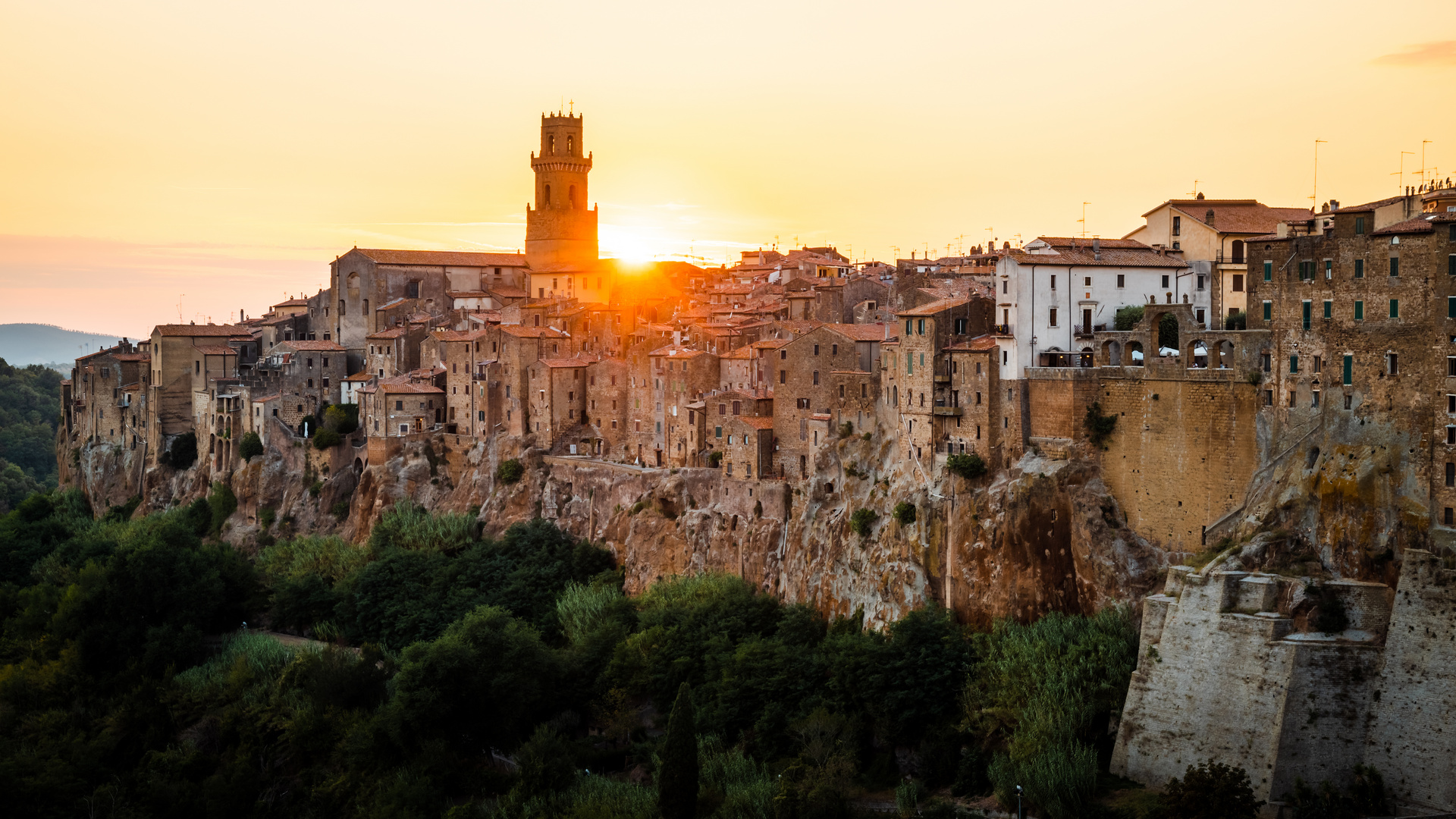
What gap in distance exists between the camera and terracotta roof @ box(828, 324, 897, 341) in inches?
2164

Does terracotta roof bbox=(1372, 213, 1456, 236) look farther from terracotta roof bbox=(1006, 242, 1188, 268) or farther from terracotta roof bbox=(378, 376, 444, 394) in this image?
terracotta roof bbox=(378, 376, 444, 394)

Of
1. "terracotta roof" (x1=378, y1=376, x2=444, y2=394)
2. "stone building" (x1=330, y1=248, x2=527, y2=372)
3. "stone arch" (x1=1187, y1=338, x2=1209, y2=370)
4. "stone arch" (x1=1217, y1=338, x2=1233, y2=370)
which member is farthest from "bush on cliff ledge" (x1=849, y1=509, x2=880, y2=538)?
"stone building" (x1=330, y1=248, x2=527, y2=372)

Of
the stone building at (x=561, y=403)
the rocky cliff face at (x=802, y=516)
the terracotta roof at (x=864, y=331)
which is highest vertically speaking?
the terracotta roof at (x=864, y=331)

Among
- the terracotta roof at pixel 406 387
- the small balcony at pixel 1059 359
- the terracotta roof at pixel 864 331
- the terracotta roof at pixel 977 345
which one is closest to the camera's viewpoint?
the terracotta roof at pixel 977 345

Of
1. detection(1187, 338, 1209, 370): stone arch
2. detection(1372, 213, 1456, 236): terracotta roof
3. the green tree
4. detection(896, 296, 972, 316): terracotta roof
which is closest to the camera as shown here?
the green tree

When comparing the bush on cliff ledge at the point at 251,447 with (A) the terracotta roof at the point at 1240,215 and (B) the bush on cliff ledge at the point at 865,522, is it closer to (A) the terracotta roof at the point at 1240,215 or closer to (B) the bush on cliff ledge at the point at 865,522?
(B) the bush on cliff ledge at the point at 865,522

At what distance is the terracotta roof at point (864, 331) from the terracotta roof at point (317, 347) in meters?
31.7

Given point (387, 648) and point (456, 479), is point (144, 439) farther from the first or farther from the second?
point (387, 648)

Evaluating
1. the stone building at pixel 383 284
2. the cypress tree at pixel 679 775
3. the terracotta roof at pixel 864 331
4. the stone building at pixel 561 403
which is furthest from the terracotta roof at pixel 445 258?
the cypress tree at pixel 679 775

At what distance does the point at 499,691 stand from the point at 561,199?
1875 inches

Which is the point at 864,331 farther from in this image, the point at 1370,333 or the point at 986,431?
the point at 1370,333

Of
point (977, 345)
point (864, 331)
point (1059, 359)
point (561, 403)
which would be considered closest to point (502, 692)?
point (864, 331)

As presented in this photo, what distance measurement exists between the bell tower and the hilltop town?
376 inches

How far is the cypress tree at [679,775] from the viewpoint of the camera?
41719 millimetres
